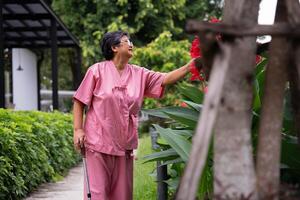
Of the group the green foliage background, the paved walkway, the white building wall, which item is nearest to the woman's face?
the paved walkway

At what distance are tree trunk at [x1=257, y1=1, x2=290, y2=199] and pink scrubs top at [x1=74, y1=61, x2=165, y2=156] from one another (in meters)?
2.02

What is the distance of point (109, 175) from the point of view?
4570 millimetres

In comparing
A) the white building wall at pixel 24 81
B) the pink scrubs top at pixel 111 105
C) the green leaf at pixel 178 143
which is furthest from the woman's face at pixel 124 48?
the white building wall at pixel 24 81

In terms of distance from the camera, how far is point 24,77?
22531 mm

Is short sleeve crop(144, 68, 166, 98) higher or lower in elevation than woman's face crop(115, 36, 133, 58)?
lower

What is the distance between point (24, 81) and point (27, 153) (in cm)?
1550

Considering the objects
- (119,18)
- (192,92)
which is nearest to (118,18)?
(119,18)

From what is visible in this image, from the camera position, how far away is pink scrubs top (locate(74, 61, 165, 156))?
4.44 metres

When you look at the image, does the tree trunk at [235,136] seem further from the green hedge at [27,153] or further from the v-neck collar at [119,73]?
the green hedge at [27,153]

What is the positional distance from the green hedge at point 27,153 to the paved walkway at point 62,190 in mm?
109

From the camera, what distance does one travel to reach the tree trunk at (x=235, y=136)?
225cm

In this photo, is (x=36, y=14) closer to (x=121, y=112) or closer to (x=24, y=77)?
(x=24, y=77)

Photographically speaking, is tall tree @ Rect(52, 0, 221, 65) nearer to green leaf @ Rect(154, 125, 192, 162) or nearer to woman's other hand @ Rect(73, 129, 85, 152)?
woman's other hand @ Rect(73, 129, 85, 152)

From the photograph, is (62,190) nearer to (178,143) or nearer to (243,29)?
(178,143)
